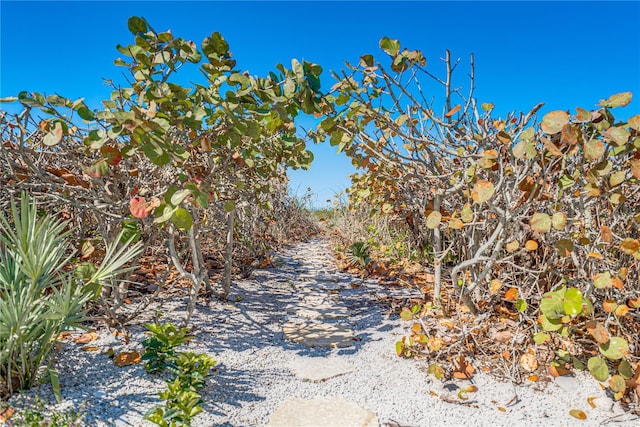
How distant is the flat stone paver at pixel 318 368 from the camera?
2.20 metres

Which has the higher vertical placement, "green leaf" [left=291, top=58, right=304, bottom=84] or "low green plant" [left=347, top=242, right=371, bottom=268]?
"green leaf" [left=291, top=58, right=304, bottom=84]

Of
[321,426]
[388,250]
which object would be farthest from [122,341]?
[388,250]

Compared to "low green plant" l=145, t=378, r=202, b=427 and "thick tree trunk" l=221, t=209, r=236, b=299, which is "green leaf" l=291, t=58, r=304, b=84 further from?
"thick tree trunk" l=221, t=209, r=236, b=299

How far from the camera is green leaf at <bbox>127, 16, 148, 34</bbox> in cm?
180

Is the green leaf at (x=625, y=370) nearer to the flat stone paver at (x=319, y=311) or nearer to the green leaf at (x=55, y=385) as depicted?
the flat stone paver at (x=319, y=311)

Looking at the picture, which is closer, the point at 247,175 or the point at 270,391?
the point at 270,391

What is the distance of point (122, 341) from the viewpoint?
7.57ft

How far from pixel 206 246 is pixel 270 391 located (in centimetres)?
265

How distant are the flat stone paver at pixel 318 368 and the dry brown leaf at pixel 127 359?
33.0 inches

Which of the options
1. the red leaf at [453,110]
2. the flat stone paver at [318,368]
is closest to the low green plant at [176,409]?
the flat stone paver at [318,368]

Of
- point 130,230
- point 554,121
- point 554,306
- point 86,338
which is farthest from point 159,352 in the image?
point 554,121

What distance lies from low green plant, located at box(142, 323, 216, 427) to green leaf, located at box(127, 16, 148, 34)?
1.45 metres

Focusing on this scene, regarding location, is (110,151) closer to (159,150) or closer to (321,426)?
(159,150)

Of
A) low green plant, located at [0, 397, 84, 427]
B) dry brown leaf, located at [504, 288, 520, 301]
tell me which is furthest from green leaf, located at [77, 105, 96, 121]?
dry brown leaf, located at [504, 288, 520, 301]
